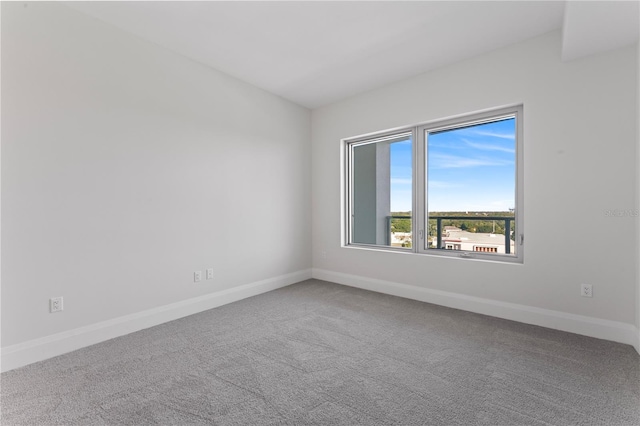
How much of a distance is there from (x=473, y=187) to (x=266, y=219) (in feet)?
8.73

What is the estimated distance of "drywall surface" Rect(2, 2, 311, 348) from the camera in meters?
2.22

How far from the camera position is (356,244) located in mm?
4594

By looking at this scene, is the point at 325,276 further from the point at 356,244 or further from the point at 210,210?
the point at 210,210

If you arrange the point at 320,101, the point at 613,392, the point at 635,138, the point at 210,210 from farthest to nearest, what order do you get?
1. the point at 320,101
2. the point at 210,210
3. the point at 635,138
4. the point at 613,392

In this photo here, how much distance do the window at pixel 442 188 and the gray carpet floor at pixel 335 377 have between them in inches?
40.3

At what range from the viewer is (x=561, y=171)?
9.00 ft

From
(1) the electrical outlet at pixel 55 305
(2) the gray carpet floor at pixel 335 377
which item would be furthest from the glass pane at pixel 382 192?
(1) the electrical outlet at pixel 55 305

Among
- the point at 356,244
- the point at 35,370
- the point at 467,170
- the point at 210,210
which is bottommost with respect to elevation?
the point at 35,370

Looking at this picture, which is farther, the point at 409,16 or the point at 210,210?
the point at 210,210

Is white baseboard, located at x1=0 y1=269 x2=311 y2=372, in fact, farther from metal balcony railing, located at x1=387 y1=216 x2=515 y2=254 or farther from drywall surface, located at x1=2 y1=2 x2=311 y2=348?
metal balcony railing, located at x1=387 y1=216 x2=515 y2=254

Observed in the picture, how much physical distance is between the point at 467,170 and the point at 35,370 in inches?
171

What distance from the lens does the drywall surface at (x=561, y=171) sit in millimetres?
2484

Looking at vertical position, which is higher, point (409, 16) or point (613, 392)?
point (409, 16)

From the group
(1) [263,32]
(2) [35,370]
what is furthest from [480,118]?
(2) [35,370]
